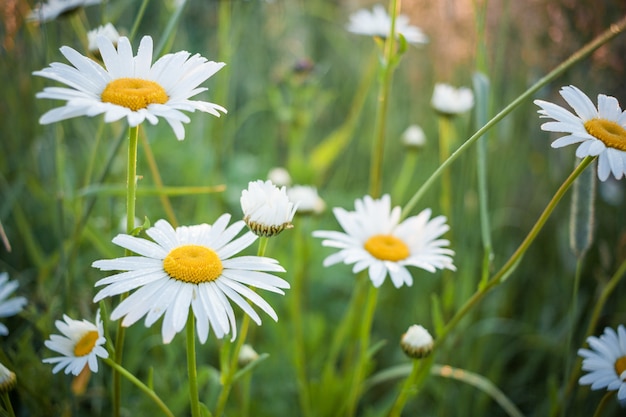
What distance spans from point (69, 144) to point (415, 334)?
1521mm

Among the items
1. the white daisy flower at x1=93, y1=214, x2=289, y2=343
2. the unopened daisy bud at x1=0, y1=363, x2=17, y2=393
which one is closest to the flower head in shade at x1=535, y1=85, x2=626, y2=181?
the white daisy flower at x1=93, y1=214, x2=289, y2=343

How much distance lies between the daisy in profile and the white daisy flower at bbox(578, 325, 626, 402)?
23cm

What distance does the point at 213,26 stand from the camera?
211 cm

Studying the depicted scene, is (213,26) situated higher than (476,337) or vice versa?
(213,26)

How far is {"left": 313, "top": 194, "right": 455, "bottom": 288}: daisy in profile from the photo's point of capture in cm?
79

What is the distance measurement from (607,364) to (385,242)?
1.15 feet

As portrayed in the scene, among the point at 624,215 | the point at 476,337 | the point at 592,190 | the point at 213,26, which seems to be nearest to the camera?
the point at 592,190

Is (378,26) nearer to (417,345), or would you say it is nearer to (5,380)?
A: (417,345)

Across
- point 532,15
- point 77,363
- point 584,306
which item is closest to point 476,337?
point 584,306

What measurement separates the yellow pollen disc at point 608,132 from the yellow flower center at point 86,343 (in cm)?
64

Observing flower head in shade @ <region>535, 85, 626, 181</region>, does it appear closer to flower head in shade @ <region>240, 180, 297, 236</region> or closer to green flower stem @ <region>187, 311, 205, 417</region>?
flower head in shade @ <region>240, 180, 297, 236</region>

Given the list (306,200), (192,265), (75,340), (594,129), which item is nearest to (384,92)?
(306,200)

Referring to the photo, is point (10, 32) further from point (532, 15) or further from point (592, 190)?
point (532, 15)

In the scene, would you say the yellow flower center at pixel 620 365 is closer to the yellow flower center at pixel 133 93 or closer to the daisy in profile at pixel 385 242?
the daisy in profile at pixel 385 242
